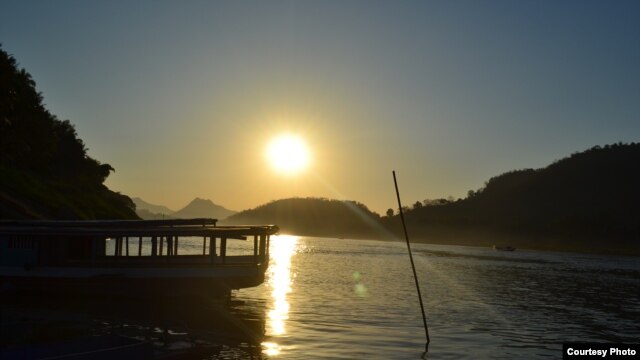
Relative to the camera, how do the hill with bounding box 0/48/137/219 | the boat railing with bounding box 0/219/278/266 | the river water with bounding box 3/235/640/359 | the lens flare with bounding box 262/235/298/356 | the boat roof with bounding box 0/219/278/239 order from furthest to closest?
the hill with bounding box 0/48/137/219 → the boat railing with bounding box 0/219/278/266 → the boat roof with bounding box 0/219/278/239 → the river water with bounding box 3/235/640/359 → the lens flare with bounding box 262/235/298/356

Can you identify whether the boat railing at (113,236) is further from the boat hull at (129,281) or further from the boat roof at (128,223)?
the boat hull at (129,281)

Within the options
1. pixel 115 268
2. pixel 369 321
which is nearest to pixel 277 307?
pixel 369 321

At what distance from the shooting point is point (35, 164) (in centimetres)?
10069

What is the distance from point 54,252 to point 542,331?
27.9m

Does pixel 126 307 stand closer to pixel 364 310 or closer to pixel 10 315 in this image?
pixel 10 315

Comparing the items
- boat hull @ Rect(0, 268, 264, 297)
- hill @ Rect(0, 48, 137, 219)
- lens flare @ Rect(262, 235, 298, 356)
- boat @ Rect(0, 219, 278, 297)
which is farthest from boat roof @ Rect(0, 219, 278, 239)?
hill @ Rect(0, 48, 137, 219)

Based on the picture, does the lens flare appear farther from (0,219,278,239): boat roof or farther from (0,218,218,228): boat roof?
(0,218,218,228): boat roof

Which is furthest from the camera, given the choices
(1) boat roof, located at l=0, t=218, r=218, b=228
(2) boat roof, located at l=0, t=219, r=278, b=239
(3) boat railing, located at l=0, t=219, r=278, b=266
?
(1) boat roof, located at l=0, t=218, r=218, b=228

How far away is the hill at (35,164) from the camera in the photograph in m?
71.0

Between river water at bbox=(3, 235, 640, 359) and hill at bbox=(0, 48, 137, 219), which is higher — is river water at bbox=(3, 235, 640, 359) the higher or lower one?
the lower one

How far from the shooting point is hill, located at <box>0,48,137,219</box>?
7100cm

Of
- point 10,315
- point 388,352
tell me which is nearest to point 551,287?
point 388,352

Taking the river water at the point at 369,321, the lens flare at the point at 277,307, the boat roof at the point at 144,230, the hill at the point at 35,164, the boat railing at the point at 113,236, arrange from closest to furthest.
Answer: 1. the lens flare at the point at 277,307
2. the river water at the point at 369,321
3. the boat roof at the point at 144,230
4. the boat railing at the point at 113,236
5. the hill at the point at 35,164

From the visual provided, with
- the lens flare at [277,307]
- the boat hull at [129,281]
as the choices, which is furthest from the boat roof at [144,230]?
the lens flare at [277,307]
